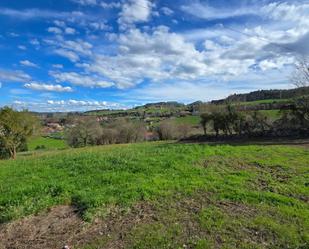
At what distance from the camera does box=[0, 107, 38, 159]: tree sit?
31.5 meters

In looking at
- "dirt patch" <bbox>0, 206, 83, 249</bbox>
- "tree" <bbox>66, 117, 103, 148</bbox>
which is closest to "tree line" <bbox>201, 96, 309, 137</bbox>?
"tree" <bbox>66, 117, 103, 148</bbox>

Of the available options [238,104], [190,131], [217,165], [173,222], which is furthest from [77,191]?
[190,131]

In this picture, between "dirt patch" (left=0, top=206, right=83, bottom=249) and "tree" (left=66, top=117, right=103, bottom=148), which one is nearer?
"dirt patch" (left=0, top=206, right=83, bottom=249)

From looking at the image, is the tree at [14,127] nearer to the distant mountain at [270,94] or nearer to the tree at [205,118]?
the tree at [205,118]

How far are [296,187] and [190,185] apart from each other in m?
2.81

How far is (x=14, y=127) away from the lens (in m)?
31.9

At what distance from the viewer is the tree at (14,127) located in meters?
31.5

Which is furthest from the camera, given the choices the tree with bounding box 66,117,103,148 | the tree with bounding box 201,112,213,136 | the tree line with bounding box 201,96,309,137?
the tree with bounding box 66,117,103,148

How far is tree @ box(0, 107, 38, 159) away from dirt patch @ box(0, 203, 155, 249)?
1108 inches

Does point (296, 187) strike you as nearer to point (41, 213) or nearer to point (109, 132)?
point (41, 213)

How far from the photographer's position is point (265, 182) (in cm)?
845

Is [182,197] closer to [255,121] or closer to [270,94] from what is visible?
[255,121]

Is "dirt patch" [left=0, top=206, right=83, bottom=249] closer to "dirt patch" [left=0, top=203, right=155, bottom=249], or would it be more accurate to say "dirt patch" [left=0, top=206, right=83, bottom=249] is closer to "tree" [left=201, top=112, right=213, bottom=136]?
"dirt patch" [left=0, top=203, right=155, bottom=249]

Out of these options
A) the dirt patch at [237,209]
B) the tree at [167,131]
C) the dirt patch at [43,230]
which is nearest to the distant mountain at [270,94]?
the tree at [167,131]
